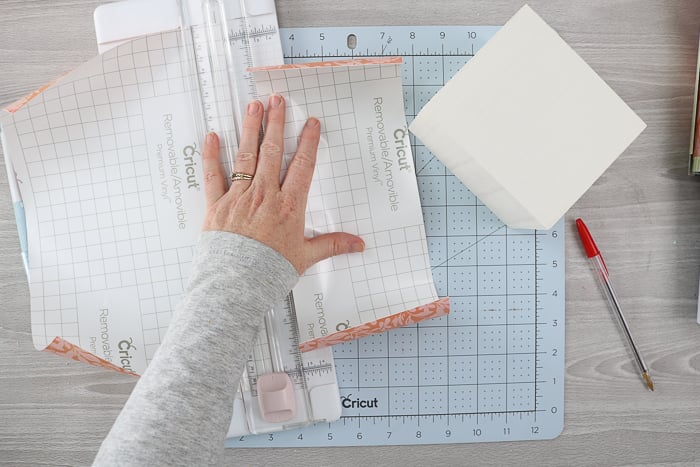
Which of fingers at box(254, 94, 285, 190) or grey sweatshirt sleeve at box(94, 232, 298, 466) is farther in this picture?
fingers at box(254, 94, 285, 190)

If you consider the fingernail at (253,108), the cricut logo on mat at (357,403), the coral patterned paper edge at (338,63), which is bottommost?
the cricut logo on mat at (357,403)

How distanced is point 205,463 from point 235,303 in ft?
0.49

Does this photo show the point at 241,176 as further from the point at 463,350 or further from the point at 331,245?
the point at 463,350

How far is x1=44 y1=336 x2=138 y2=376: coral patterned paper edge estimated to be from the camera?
0.71m

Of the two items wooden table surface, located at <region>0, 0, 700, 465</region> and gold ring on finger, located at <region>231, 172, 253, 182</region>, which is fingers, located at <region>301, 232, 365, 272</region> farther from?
wooden table surface, located at <region>0, 0, 700, 465</region>

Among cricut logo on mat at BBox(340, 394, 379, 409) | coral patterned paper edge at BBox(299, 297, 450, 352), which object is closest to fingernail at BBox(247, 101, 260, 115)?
coral patterned paper edge at BBox(299, 297, 450, 352)

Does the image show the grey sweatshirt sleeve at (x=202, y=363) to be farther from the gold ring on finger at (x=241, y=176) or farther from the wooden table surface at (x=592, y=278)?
the wooden table surface at (x=592, y=278)

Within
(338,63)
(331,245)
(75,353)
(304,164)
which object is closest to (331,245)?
(331,245)

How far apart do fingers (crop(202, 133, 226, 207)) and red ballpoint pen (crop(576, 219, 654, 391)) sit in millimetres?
486

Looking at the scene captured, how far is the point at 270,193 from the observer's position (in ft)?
2.18

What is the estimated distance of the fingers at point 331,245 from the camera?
0.71m

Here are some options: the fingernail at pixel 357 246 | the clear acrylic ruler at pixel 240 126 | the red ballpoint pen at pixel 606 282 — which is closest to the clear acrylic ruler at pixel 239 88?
the clear acrylic ruler at pixel 240 126

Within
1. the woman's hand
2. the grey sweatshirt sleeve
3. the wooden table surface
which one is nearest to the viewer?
the grey sweatshirt sleeve

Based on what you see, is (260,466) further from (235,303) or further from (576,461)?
(576,461)
